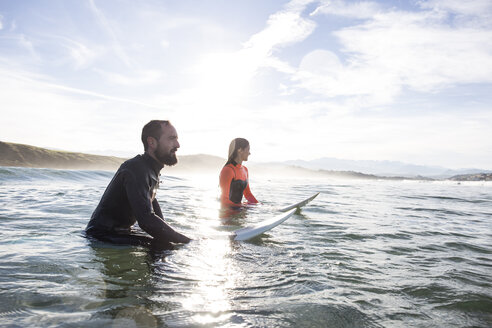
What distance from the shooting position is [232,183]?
8969mm

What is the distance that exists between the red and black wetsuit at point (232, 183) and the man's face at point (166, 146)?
185 inches

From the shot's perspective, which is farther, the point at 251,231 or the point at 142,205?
the point at 251,231

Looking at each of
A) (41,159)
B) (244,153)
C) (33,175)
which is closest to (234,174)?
(244,153)

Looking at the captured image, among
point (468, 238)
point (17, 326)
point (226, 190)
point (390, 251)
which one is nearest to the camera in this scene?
point (17, 326)

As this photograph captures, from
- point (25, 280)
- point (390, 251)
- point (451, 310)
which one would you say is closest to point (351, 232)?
point (390, 251)

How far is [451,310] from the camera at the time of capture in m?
2.78

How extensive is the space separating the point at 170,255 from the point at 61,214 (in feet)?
16.3

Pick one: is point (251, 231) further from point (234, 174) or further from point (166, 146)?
point (234, 174)

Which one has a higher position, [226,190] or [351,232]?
[226,190]

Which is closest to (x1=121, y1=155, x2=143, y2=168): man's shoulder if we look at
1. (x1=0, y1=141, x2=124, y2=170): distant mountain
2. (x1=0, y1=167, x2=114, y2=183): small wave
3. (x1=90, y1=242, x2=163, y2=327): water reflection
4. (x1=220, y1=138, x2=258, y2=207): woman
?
(x1=90, y1=242, x2=163, y2=327): water reflection

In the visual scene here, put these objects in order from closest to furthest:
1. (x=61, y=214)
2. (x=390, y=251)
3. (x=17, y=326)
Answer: (x=17, y=326), (x=390, y=251), (x=61, y=214)

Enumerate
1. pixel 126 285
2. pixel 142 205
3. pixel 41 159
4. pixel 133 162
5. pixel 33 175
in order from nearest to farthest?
pixel 126 285, pixel 142 205, pixel 133 162, pixel 33 175, pixel 41 159

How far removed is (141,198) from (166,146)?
798mm

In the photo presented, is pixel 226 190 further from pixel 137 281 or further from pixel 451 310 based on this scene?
pixel 451 310
